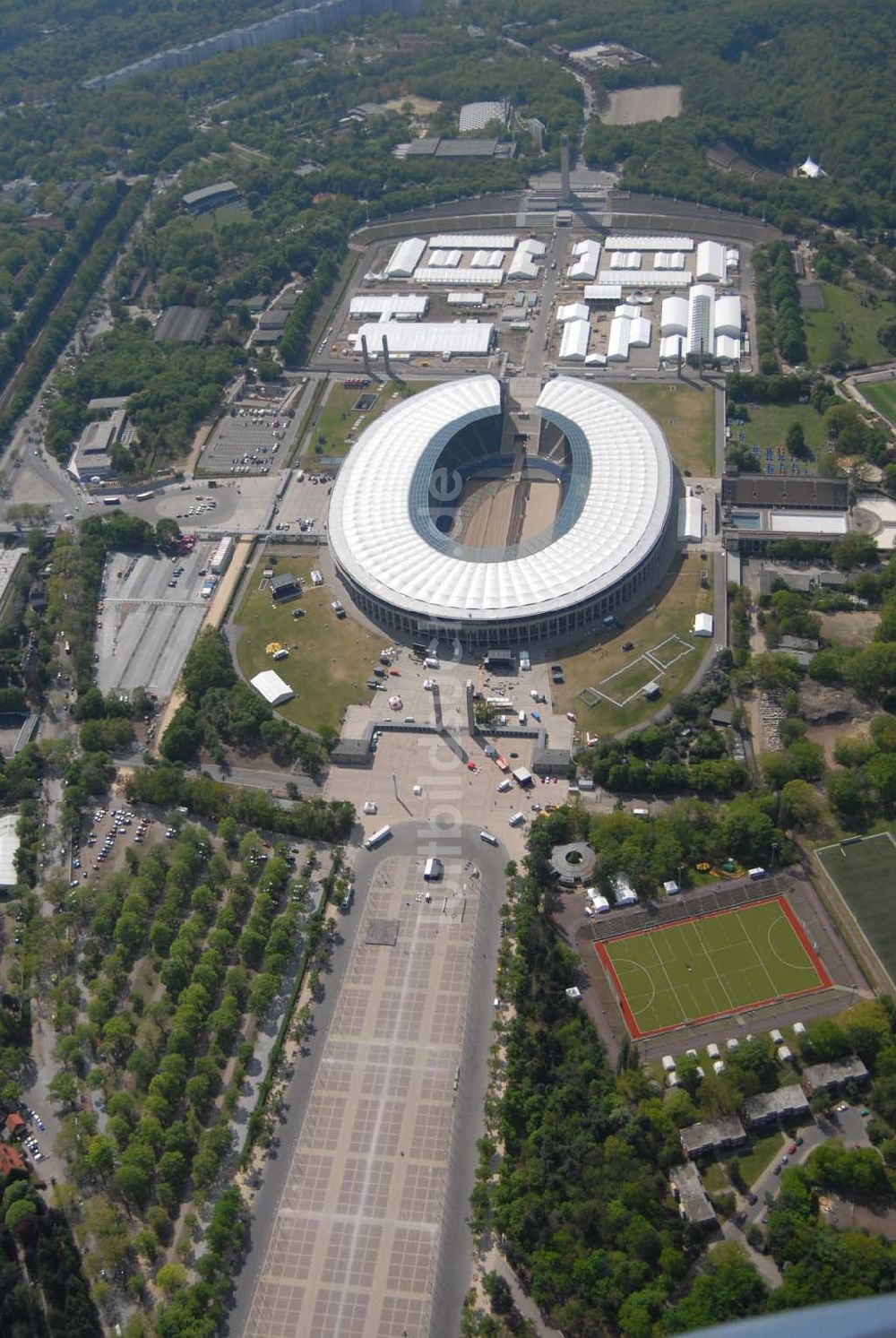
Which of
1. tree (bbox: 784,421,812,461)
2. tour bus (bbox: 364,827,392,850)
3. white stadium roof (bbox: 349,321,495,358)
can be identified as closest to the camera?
tour bus (bbox: 364,827,392,850)

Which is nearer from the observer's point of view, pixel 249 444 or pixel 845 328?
pixel 249 444

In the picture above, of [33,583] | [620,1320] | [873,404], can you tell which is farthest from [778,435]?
[620,1320]

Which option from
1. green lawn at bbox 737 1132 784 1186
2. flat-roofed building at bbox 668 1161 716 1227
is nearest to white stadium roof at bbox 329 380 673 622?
green lawn at bbox 737 1132 784 1186

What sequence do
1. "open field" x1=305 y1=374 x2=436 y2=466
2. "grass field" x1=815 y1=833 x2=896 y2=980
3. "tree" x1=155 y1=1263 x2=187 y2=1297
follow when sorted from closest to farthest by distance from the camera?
1. "tree" x1=155 y1=1263 x2=187 y2=1297
2. "grass field" x1=815 y1=833 x2=896 y2=980
3. "open field" x1=305 y1=374 x2=436 y2=466

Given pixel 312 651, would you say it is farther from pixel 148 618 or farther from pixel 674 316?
pixel 674 316

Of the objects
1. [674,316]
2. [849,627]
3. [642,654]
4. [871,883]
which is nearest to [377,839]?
[642,654]

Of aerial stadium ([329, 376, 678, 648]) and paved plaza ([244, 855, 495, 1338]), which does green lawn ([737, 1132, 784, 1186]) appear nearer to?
paved plaza ([244, 855, 495, 1338])
